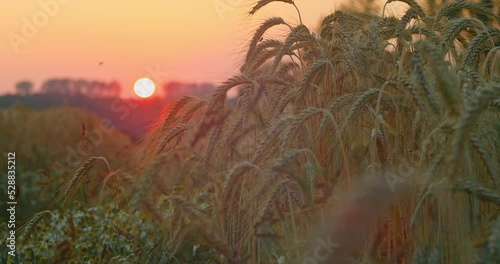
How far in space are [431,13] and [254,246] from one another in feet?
9.11

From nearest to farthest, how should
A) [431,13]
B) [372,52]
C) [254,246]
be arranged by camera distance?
[254,246] → [372,52] → [431,13]

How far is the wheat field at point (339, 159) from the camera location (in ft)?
9.11

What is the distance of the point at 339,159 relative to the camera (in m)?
3.70

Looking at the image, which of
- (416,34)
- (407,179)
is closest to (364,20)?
(416,34)

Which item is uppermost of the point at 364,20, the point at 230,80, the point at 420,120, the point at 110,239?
the point at 364,20

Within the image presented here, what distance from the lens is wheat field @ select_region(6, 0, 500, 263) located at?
9.11ft

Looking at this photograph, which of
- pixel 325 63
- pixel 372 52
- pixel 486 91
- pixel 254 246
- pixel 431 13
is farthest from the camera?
pixel 431 13

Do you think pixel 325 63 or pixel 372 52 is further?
pixel 372 52

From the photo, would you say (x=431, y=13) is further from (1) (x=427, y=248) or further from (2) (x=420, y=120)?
(1) (x=427, y=248)

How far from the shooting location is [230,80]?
3.51 metres

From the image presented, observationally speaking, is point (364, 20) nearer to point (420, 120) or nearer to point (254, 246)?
point (420, 120)

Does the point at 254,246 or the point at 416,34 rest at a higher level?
the point at 416,34

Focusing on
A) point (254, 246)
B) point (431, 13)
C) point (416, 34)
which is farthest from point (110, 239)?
point (431, 13)

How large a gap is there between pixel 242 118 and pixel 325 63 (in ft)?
1.97
